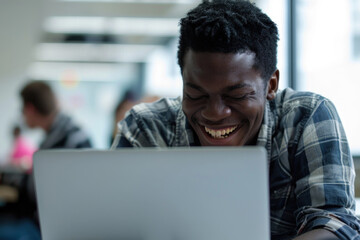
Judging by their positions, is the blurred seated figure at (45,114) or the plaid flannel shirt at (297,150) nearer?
the plaid flannel shirt at (297,150)

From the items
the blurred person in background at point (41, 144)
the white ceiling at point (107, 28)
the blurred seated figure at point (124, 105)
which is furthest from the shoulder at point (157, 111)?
the white ceiling at point (107, 28)

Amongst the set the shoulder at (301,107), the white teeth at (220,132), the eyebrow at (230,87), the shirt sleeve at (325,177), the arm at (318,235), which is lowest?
the arm at (318,235)

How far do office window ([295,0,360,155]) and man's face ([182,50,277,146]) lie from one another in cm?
217

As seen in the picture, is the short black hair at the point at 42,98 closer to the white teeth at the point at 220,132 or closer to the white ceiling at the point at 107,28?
the white ceiling at the point at 107,28

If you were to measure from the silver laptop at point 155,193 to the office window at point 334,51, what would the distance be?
253 cm

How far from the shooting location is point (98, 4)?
5945 mm

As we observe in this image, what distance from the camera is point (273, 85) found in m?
1.24

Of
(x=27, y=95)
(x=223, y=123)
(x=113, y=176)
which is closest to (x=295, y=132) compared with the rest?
(x=223, y=123)

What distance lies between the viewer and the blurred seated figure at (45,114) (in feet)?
9.91

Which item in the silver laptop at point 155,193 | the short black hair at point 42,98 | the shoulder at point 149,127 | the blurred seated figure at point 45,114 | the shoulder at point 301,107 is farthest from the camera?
the short black hair at point 42,98

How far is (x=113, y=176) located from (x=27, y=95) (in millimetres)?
2596

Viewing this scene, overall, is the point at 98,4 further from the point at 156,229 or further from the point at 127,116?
the point at 156,229

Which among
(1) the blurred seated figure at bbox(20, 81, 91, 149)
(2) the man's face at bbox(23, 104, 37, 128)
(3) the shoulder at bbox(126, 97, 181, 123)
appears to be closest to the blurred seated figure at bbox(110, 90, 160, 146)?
(1) the blurred seated figure at bbox(20, 81, 91, 149)

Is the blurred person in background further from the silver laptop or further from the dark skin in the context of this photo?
the silver laptop
